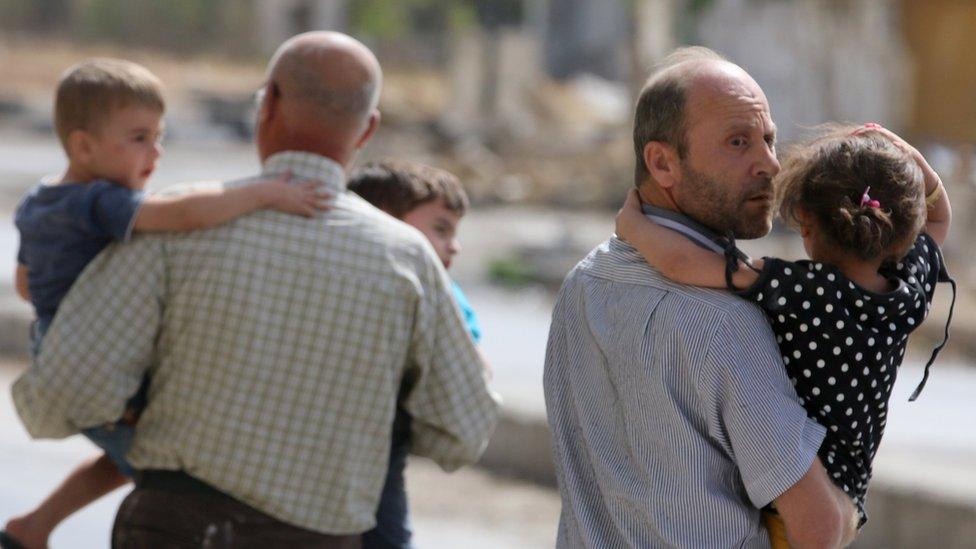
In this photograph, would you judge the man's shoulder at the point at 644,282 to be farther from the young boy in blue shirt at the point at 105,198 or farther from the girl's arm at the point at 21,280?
the girl's arm at the point at 21,280

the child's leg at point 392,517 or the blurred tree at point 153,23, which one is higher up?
the child's leg at point 392,517

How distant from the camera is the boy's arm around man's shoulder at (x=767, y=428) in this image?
2.28m

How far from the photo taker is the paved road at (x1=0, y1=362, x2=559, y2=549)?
590 centimetres

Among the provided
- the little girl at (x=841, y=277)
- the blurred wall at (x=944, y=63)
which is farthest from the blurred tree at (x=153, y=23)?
the little girl at (x=841, y=277)

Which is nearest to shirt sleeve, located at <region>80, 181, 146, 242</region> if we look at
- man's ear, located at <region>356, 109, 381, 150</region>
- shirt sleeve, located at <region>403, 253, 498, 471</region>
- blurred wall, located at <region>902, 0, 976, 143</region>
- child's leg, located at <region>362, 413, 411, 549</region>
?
man's ear, located at <region>356, 109, 381, 150</region>

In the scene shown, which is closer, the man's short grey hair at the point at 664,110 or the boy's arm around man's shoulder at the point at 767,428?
the boy's arm around man's shoulder at the point at 767,428

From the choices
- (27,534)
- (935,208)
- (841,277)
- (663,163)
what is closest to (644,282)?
(663,163)

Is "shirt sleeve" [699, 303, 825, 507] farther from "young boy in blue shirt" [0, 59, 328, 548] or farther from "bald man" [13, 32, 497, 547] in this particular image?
"young boy in blue shirt" [0, 59, 328, 548]

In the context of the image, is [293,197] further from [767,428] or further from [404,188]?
[767,428]

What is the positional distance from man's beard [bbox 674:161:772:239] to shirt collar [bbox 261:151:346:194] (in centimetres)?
82

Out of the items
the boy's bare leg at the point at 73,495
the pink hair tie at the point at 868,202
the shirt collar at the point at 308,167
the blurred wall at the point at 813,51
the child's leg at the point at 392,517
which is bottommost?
the blurred wall at the point at 813,51

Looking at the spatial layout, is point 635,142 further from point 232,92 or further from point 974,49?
point 232,92

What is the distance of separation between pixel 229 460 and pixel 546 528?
342 centimetres

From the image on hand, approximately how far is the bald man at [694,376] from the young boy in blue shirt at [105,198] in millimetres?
763
